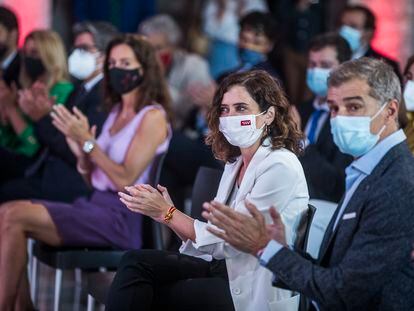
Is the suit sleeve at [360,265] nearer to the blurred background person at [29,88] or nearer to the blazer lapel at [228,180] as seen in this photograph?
the blazer lapel at [228,180]

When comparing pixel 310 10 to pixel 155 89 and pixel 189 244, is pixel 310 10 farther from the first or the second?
pixel 189 244

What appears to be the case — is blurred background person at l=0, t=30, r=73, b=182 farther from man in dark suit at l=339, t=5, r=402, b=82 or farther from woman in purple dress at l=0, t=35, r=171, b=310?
man in dark suit at l=339, t=5, r=402, b=82

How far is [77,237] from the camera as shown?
15.3 ft

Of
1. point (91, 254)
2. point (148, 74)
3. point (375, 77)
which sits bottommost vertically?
point (91, 254)

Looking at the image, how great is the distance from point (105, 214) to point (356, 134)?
69.1 inches

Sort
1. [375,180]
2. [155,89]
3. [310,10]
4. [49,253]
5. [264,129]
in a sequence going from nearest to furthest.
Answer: [375,180], [264,129], [49,253], [155,89], [310,10]

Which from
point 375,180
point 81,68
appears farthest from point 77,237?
point 375,180

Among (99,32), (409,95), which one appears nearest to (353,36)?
(99,32)

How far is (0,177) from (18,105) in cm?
44

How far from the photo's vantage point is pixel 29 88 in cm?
570

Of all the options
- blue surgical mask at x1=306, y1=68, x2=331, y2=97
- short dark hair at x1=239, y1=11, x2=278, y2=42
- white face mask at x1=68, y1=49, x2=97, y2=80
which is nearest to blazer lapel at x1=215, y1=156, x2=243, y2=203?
blue surgical mask at x1=306, y1=68, x2=331, y2=97

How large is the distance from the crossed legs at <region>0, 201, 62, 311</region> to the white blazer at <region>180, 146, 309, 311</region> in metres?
1.28

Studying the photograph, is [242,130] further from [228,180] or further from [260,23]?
[260,23]

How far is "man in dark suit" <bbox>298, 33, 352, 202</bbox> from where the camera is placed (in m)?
4.50
